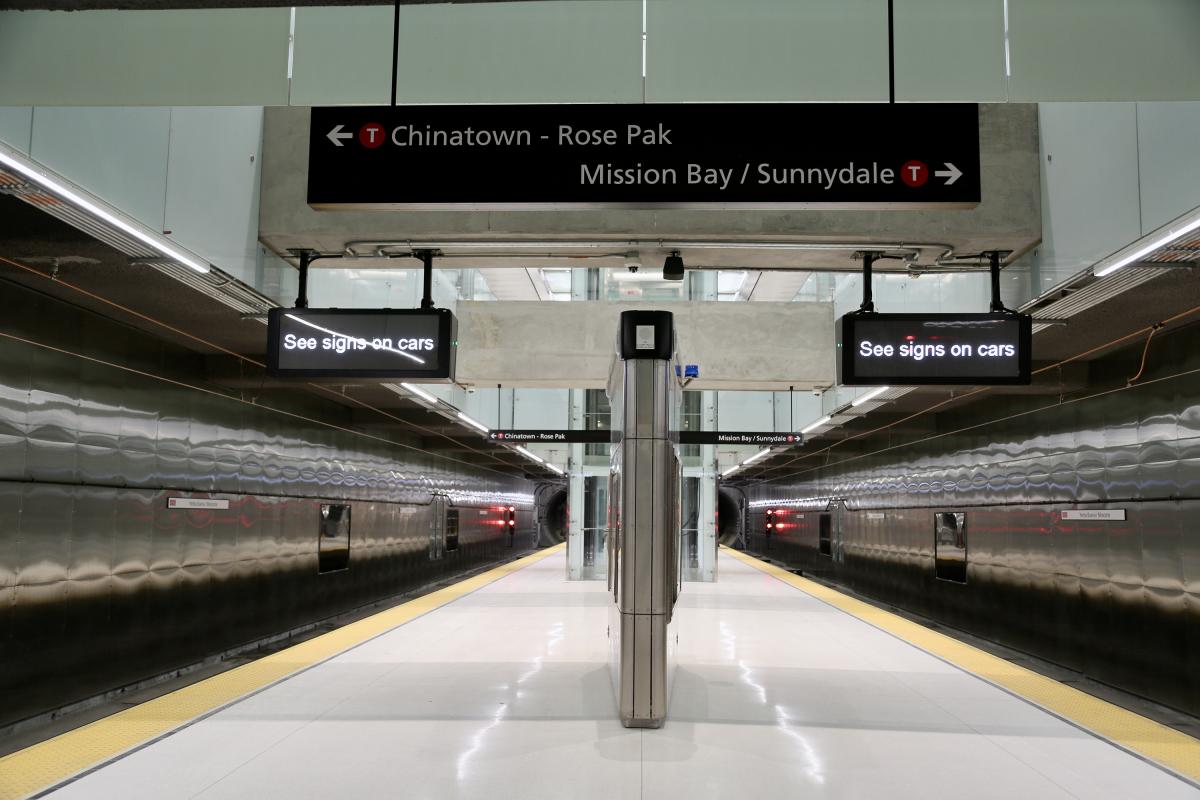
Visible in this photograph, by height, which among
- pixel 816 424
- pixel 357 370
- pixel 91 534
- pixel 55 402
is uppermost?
pixel 816 424

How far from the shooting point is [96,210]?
425 centimetres

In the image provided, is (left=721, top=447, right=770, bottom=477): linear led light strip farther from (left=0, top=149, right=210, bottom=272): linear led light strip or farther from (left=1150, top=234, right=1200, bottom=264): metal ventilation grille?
(left=0, top=149, right=210, bottom=272): linear led light strip

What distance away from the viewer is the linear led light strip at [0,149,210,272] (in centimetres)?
371

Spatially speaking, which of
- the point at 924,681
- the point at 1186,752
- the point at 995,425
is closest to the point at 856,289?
the point at 995,425

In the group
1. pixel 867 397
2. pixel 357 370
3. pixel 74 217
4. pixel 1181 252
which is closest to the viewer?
pixel 74 217

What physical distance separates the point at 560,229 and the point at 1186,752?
508 centimetres

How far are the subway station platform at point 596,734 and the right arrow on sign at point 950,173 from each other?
2935mm

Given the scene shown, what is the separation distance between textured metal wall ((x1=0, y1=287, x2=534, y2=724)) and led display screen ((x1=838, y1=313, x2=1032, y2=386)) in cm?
580

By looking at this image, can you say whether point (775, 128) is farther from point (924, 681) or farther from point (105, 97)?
point (924, 681)

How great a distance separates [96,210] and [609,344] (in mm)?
7205

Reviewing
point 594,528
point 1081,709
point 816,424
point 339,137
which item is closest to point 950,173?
point 339,137

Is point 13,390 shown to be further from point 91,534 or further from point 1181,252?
point 1181,252

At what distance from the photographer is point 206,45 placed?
520 cm

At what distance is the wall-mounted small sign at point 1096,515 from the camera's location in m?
8.29
